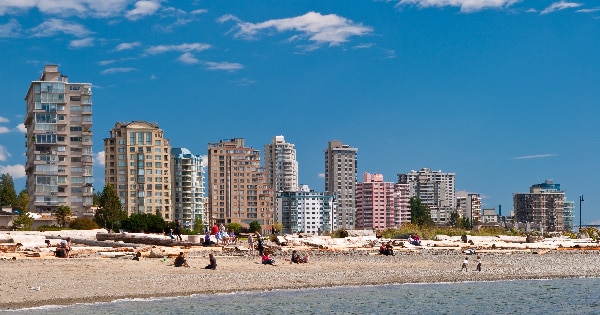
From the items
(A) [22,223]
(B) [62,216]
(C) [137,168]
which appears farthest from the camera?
(C) [137,168]

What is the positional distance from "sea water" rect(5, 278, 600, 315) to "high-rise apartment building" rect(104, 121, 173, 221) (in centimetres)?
13132

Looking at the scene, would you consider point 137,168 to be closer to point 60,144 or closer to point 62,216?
point 60,144

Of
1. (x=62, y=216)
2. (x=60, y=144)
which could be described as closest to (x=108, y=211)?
(x=62, y=216)

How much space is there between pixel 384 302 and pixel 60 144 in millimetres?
95534

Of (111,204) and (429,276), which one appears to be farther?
(111,204)

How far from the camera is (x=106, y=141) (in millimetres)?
174125

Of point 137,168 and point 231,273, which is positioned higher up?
point 137,168

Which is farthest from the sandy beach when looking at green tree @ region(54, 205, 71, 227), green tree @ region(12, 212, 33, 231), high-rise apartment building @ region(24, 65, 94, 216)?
high-rise apartment building @ region(24, 65, 94, 216)

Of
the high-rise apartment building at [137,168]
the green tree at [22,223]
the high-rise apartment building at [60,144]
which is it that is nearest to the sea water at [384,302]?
the green tree at [22,223]

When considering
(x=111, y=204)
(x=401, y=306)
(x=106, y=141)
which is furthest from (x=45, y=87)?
(x=401, y=306)

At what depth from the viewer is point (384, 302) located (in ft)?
124

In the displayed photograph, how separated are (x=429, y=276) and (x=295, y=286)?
9948 mm

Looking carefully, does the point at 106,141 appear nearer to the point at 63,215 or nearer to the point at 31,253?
the point at 63,215

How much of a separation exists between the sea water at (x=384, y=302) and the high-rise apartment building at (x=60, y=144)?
291ft
